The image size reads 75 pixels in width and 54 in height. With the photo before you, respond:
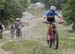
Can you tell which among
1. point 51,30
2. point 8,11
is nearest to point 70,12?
point 8,11

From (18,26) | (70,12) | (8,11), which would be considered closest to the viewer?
(18,26)

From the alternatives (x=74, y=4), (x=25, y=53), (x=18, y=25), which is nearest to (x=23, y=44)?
(x=25, y=53)

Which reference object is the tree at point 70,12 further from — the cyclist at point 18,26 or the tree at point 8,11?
the cyclist at point 18,26

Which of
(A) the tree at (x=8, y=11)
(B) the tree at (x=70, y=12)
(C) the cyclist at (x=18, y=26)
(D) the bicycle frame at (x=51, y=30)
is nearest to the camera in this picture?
(D) the bicycle frame at (x=51, y=30)

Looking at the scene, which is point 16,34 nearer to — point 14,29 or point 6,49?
point 14,29

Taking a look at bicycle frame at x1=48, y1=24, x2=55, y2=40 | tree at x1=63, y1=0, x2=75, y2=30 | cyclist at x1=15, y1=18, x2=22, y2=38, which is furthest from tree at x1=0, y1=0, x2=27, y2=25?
bicycle frame at x1=48, y1=24, x2=55, y2=40

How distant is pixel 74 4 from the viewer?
5675 centimetres

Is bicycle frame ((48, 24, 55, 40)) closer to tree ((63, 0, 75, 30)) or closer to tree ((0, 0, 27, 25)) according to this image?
tree ((63, 0, 75, 30))

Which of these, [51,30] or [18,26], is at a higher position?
[51,30]

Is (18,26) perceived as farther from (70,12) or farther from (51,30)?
(70,12)

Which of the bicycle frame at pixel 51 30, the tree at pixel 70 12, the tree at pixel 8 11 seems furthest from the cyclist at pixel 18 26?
the tree at pixel 8 11

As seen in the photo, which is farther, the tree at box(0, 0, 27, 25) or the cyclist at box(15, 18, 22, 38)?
the tree at box(0, 0, 27, 25)

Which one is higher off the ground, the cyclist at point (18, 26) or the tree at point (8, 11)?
the cyclist at point (18, 26)

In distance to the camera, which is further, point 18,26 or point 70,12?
point 70,12
